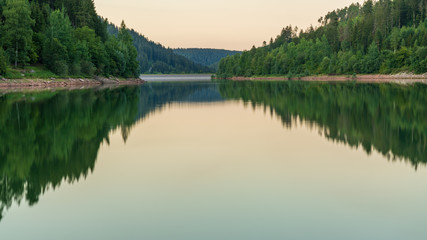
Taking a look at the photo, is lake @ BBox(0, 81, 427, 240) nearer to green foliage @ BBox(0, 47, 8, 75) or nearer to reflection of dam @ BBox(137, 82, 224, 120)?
reflection of dam @ BBox(137, 82, 224, 120)

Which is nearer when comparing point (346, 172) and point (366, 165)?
point (346, 172)

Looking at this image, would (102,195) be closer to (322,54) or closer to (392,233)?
(392,233)

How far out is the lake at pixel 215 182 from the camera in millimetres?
9312

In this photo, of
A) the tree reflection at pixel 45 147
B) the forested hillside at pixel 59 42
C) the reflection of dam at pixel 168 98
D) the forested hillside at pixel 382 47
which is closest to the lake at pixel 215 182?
the tree reflection at pixel 45 147

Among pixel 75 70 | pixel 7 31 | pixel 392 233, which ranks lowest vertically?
pixel 392 233

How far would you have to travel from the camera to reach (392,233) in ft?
29.2

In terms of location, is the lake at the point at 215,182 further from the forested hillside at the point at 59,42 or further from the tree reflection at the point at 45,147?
the forested hillside at the point at 59,42

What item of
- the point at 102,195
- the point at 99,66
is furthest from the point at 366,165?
the point at 99,66

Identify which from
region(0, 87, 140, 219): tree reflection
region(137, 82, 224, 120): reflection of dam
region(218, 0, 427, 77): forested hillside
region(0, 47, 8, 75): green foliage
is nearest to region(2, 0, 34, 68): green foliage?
region(0, 47, 8, 75): green foliage

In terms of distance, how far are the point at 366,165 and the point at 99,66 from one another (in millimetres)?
118348

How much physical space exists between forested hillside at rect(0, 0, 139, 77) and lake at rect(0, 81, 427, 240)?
68.8 meters

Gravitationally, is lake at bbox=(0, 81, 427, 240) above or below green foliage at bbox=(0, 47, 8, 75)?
below

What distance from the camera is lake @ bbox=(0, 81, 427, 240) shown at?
9312mm

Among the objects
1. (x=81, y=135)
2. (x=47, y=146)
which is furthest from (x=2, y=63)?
(x=47, y=146)
